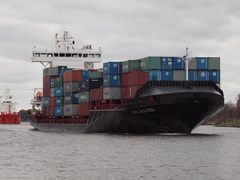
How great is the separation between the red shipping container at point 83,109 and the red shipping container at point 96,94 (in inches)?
99.3

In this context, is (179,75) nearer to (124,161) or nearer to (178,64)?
(178,64)

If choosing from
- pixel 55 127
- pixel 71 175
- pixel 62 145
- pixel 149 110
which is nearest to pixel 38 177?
pixel 71 175

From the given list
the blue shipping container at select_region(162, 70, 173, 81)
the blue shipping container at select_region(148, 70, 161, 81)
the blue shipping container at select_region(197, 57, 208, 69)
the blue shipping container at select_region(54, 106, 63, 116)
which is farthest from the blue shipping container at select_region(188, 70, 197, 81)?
the blue shipping container at select_region(54, 106, 63, 116)

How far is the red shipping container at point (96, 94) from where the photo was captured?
62031 mm

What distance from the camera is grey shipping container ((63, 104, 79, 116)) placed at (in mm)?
70125

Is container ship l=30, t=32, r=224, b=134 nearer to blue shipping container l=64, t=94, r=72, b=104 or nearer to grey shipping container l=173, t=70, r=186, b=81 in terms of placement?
grey shipping container l=173, t=70, r=186, b=81

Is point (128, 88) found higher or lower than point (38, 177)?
higher

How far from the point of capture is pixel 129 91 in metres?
57.0

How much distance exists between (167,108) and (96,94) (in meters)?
12.1

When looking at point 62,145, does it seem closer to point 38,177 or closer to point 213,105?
point 213,105

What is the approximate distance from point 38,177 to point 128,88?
29620 mm

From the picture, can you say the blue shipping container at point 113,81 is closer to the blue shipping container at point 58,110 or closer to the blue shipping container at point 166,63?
the blue shipping container at point 166,63

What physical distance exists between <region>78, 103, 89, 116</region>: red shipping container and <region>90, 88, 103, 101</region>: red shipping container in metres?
2.52

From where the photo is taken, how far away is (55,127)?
77.5 meters
